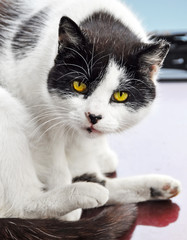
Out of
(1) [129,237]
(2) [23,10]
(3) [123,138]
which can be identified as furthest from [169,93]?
(1) [129,237]

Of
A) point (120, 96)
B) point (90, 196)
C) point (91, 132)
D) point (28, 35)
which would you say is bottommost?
point (90, 196)

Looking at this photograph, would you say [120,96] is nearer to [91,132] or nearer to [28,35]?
[91,132]

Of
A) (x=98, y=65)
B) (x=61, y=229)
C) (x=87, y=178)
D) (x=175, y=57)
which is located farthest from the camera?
(x=175, y=57)

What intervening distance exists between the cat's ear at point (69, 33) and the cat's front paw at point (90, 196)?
43 centimetres

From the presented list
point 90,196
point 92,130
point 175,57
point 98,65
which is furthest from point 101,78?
point 175,57

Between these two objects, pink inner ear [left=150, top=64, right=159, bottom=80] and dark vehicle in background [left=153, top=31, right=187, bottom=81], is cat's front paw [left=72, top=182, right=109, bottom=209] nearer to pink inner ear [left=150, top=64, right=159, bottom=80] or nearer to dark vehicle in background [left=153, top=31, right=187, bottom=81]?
pink inner ear [left=150, top=64, right=159, bottom=80]

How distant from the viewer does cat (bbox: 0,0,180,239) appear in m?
1.12

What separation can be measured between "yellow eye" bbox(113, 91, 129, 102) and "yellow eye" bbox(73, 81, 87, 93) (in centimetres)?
9

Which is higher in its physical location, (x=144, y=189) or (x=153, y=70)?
(x=153, y=70)

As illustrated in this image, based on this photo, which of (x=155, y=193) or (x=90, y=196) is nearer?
(x=90, y=196)

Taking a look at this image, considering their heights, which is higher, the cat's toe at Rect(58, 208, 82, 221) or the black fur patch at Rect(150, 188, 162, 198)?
the black fur patch at Rect(150, 188, 162, 198)

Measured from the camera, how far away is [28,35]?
4.49ft

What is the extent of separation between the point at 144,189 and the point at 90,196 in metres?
0.28

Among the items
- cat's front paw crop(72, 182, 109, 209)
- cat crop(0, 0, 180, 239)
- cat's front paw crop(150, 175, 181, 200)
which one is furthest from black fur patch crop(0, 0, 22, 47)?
cat's front paw crop(150, 175, 181, 200)
